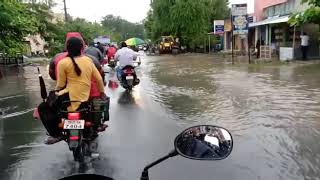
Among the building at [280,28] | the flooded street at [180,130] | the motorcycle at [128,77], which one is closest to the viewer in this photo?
the flooded street at [180,130]

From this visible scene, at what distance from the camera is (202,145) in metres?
2.76

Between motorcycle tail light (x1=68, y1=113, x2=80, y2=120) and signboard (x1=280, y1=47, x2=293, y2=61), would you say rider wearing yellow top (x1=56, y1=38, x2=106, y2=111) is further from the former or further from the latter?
signboard (x1=280, y1=47, x2=293, y2=61)

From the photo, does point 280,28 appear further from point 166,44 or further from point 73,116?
point 73,116

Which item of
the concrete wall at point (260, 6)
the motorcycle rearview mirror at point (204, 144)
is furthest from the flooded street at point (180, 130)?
the concrete wall at point (260, 6)

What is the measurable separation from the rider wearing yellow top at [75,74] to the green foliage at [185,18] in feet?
140

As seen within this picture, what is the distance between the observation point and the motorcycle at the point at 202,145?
275 centimetres

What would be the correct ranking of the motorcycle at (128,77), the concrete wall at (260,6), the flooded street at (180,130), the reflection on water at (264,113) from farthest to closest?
the concrete wall at (260,6)
the motorcycle at (128,77)
the reflection on water at (264,113)
the flooded street at (180,130)

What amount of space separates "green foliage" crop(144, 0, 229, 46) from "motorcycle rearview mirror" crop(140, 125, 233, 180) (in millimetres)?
46004

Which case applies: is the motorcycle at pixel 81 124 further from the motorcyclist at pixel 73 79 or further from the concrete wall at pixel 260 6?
the concrete wall at pixel 260 6

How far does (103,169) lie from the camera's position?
19.7ft

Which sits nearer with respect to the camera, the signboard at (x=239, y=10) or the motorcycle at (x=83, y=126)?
the motorcycle at (x=83, y=126)

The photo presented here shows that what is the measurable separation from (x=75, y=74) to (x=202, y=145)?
3590 millimetres

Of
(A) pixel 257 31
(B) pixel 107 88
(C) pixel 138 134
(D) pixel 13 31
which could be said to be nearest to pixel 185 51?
(A) pixel 257 31

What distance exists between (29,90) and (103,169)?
33.1 feet
